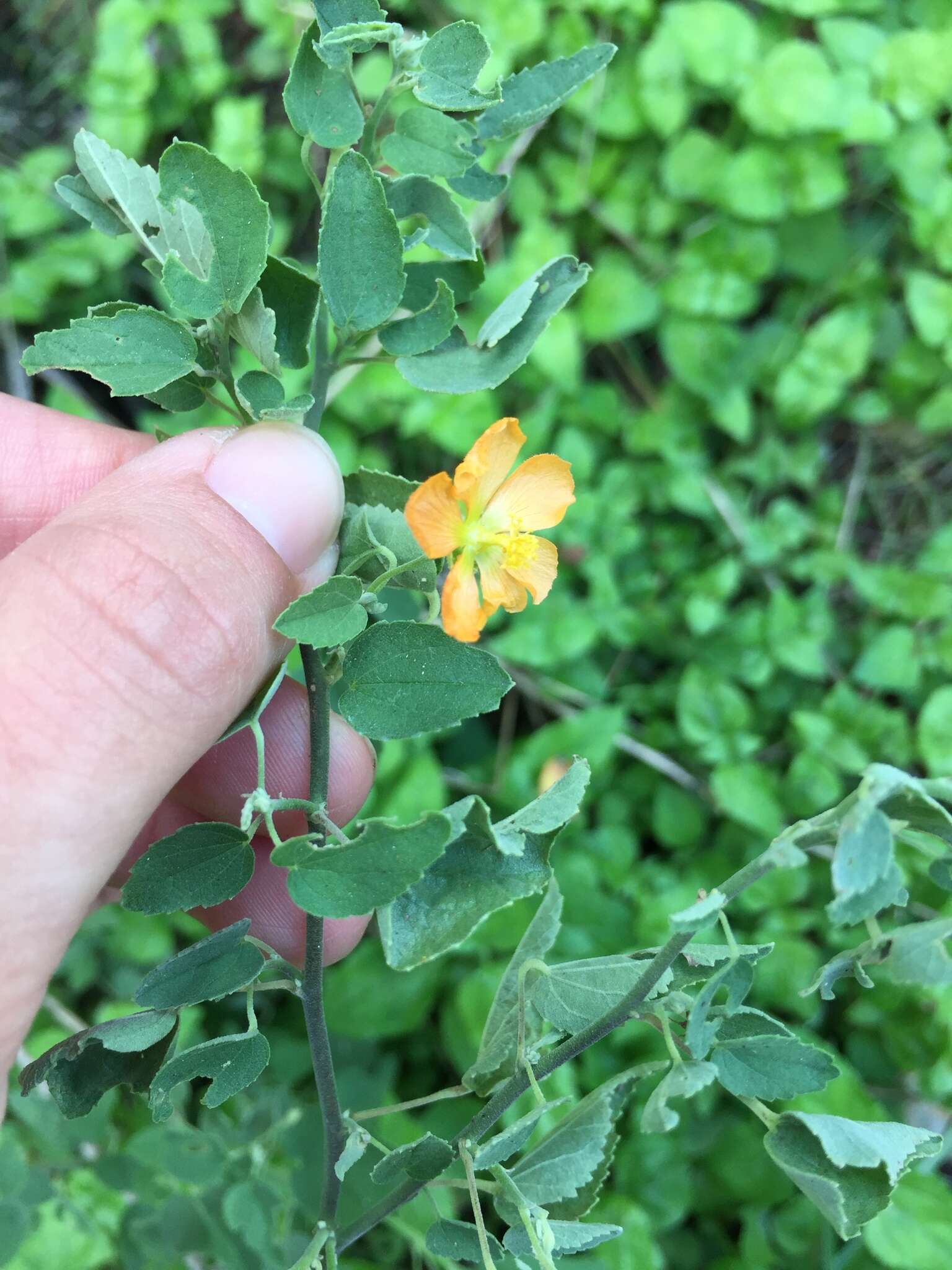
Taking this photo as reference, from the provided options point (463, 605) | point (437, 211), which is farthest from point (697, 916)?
point (437, 211)

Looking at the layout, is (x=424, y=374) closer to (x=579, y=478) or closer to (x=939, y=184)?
(x=579, y=478)

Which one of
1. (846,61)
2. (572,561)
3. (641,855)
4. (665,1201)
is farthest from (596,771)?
(846,61)

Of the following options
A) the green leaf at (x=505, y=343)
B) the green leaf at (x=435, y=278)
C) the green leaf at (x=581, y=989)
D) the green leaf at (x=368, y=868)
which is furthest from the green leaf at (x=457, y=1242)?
the green leaf at (x=435, y=278)

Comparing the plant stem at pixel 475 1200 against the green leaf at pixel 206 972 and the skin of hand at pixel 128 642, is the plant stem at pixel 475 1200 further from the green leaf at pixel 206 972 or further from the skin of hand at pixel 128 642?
the skin of hand at pixel 128 642

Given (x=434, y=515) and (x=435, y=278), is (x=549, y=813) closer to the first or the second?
(x=434, y=515)

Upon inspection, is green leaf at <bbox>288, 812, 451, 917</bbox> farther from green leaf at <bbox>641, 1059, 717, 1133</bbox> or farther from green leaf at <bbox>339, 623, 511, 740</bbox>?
green leaf at <bbox>641, 1059, 717, 1133</bbox>

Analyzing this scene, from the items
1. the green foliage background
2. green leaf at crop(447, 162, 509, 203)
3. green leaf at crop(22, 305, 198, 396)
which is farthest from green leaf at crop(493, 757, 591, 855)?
the green foliage background
